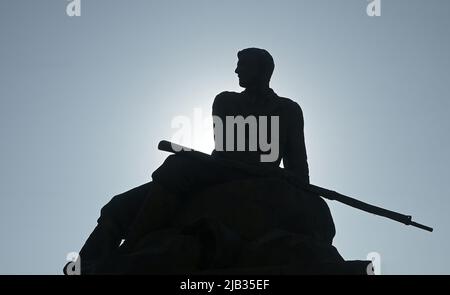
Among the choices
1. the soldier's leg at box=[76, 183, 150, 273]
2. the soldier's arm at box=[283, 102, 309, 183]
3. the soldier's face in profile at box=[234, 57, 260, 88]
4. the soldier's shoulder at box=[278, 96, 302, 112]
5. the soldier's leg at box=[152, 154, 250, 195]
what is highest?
the soldier's face in profile at box=[234, 57, 260, 88]

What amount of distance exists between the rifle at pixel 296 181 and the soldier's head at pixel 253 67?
1.53 metres

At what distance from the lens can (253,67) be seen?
926cm

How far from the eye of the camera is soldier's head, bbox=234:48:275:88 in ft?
30.4

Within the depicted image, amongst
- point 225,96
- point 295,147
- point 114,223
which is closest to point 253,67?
point 225,96

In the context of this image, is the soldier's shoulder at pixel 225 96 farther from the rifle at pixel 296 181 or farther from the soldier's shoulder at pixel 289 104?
the rifle at pixel 296 181

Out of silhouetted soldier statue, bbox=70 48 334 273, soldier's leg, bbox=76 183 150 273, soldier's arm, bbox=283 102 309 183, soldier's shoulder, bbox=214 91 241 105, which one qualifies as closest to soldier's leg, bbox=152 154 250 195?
silhouetted soldier statue, bbox=70 48 334 273

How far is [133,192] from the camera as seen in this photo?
832 centimetres

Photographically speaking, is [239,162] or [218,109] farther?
[218,109]

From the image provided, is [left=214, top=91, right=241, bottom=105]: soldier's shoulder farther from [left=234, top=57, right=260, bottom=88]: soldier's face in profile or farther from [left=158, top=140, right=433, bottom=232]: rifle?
[left=158, top=140, right=433, bottom=232]: rifle

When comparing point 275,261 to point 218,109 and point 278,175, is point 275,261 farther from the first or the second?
point 218,109

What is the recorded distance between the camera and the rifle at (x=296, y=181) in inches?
313
